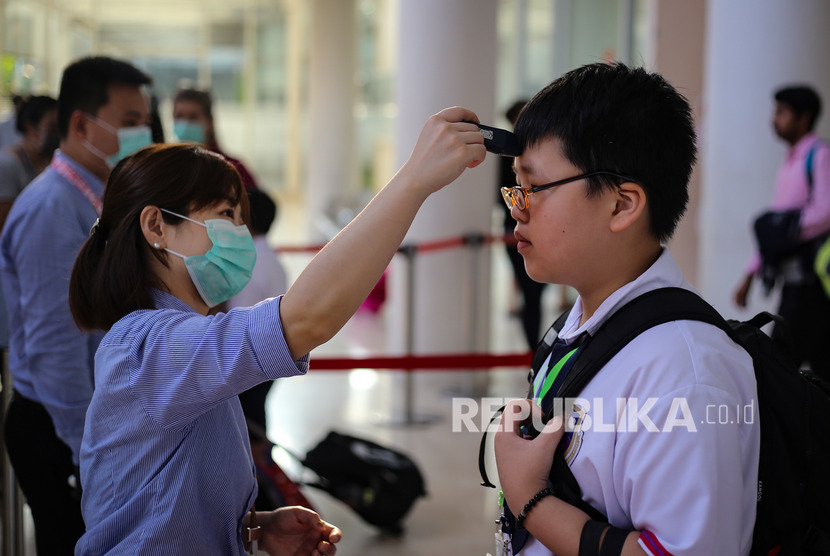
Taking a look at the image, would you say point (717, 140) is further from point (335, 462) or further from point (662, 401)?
point (662, 401)

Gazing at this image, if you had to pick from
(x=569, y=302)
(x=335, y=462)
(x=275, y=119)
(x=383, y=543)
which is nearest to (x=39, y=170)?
(x=335, y=462)

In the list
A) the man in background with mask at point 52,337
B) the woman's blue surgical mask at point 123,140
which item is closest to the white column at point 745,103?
the woman's blue surgical mask at point 123,140

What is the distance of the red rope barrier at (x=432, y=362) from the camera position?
3861 millimetres

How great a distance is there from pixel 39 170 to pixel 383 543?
282cm

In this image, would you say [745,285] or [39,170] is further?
[745,285]

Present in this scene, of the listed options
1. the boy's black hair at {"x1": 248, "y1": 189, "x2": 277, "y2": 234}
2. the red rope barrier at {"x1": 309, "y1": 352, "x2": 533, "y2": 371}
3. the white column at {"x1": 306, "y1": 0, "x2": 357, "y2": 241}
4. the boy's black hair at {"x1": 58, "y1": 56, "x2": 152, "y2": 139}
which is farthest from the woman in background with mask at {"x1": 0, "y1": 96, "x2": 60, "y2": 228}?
the white column at {"x1": 306, "y1": 0, "x2": 357, "y2": 241}

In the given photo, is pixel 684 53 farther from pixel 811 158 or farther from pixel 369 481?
pixel 369 481

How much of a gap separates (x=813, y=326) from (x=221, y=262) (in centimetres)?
393

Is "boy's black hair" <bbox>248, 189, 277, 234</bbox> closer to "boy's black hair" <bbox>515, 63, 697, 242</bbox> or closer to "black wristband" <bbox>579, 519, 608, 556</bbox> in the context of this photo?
"boy's black hair" <bbox>515, 63, 697, 242</bbox>

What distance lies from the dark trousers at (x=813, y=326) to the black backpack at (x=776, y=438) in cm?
354

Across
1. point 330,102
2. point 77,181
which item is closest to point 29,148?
point 77,181

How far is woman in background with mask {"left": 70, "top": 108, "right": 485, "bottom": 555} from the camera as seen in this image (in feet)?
4.50

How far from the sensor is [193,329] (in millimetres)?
1456

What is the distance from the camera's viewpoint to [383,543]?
12.9 ft
